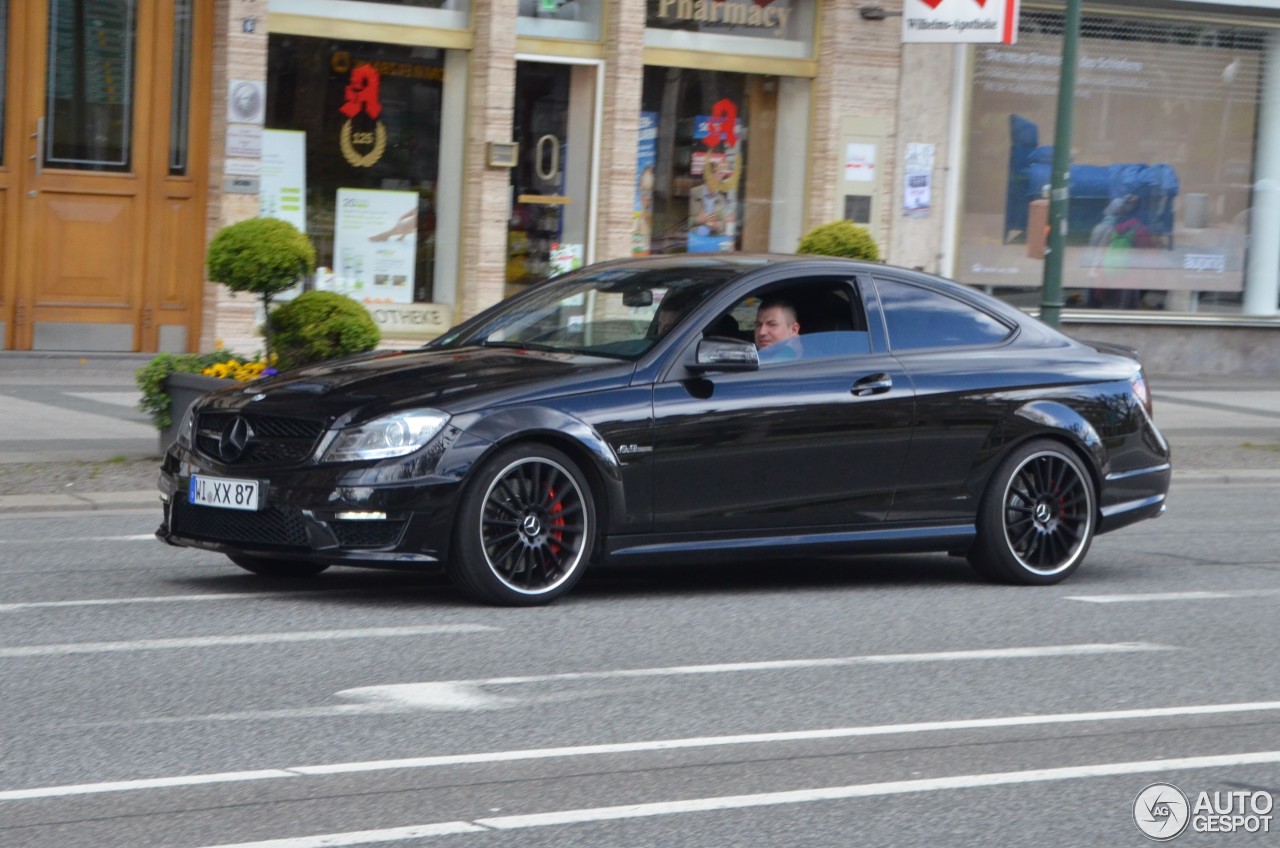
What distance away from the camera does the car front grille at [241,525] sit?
7809mm

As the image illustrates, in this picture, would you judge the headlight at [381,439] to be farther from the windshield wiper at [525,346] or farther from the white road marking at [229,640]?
the windshield wiper at [525,346]

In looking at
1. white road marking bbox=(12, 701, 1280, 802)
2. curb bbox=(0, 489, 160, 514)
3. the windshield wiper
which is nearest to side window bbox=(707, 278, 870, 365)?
the windshield wiper

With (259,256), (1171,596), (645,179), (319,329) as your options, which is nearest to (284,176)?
(645,179)

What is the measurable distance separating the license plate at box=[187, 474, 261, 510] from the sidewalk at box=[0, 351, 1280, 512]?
330 cm

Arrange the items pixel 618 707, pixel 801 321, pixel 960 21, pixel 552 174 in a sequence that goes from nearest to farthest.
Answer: pixel 618 707, pixel 801 321, pixel 552 174, pixel 960 21

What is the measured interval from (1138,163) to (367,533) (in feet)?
57.8

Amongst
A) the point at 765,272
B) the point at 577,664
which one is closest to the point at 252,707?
the point at 577,664

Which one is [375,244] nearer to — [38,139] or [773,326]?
[38,139]

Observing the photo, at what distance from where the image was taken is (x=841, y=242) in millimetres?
16438

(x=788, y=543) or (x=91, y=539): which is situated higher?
(x=788, y=543)

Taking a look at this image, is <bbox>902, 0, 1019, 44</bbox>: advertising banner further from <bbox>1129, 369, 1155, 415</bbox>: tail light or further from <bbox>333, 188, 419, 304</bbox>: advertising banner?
<bbox>1129, 369, 1155, 415</bbox>: tail light

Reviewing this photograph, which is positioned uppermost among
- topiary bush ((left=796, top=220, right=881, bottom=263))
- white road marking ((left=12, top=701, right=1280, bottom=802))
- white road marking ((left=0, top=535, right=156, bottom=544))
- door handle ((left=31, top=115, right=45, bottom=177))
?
door handle ((left=31, top=115, right=45, bottom=177))

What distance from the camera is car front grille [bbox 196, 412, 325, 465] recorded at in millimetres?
7852

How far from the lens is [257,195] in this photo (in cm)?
1809
